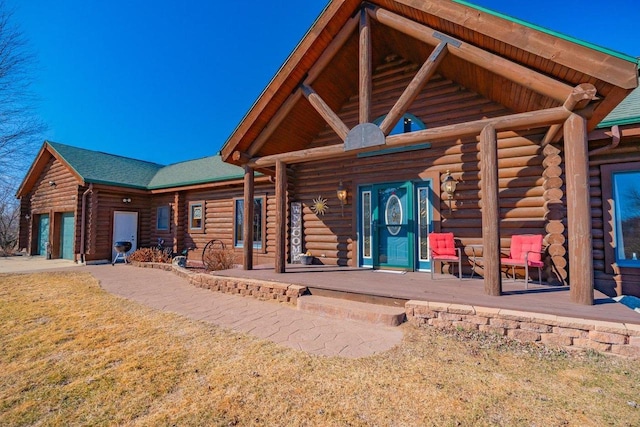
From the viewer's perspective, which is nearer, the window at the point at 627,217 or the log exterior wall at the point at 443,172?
the window at the point at 627,217

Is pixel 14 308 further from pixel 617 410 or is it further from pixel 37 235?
pixel 37 235

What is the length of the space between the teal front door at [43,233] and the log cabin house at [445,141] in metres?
13.7

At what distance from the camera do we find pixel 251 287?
5660 mm

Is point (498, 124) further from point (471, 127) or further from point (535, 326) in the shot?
point (535, 326)

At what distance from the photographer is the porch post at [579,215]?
3535mm

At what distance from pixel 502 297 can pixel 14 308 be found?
8.02 metres

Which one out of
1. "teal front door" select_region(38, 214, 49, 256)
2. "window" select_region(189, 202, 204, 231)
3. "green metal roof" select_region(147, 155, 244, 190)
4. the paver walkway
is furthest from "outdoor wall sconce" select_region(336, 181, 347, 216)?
"teal front door" select_region(38, 214, 49, 256)

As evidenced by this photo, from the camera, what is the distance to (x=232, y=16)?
16.2 metres

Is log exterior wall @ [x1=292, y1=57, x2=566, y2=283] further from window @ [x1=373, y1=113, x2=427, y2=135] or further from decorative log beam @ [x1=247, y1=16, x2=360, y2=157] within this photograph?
decorative log beam @ [x1=247, y1=16, x2=360, y2=157]

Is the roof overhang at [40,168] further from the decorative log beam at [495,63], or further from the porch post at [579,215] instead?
the porch post at [579,215]

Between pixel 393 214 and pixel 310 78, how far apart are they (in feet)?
11.9

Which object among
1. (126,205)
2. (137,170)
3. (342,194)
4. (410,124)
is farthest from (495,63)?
(137,170)

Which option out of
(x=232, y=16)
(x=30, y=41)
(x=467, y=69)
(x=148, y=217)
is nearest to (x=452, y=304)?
(x=467, y=69)

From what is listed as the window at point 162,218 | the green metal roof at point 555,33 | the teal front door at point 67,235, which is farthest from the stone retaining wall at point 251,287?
the teal front door at point 67,235
